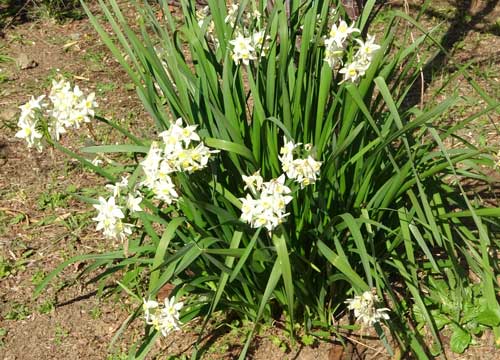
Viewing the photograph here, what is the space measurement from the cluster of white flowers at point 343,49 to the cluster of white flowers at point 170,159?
0.50 meters

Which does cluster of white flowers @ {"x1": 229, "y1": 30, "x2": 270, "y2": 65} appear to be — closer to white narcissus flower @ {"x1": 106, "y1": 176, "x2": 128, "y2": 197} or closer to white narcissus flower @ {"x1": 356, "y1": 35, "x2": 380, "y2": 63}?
white narcissus flower @ {"x1": 356, "y1": 35, "x2": 380, "y2": 63}

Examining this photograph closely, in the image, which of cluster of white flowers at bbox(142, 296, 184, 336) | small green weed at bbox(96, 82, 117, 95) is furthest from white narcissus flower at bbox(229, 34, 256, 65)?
small green weed at bbox(96, 82, 117, 95)

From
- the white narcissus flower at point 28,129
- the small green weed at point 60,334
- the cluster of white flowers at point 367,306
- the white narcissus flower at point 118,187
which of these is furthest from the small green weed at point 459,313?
the white narcissus flower at point 28,129

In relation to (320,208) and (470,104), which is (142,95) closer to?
(320,208)

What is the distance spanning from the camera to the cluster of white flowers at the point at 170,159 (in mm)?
1871

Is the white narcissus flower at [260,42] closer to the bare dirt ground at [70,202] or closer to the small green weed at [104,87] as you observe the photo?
the bare dirt ground at [70,202]

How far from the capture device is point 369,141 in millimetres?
2449

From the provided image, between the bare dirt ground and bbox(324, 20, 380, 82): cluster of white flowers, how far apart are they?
2.03 ft

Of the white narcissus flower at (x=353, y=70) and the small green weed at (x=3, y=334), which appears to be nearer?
the white narcissus flower at (x=353, y=70)

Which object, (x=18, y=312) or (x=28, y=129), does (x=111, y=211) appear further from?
(x=18, y=312)

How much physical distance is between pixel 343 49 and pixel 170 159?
2.13ft

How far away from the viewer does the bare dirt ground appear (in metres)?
2.69

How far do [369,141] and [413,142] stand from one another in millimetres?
240

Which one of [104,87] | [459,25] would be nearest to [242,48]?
[104,87]
